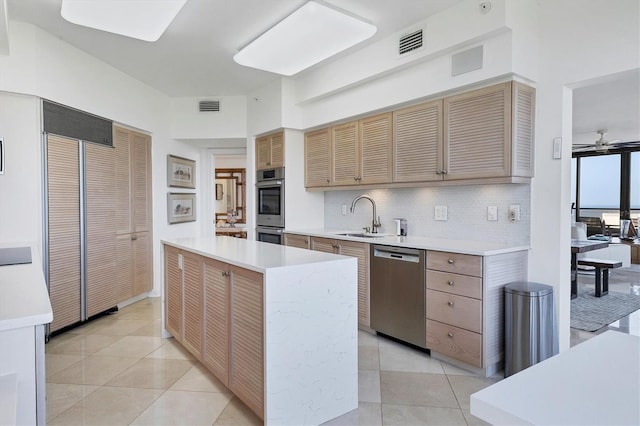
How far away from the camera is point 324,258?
7.19ft

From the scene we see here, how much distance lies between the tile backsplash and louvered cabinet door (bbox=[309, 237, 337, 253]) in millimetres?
636

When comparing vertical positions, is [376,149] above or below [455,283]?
above

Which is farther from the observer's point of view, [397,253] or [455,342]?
[397,253]

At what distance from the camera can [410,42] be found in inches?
124

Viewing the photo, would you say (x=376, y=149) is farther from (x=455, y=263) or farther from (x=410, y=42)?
(x=455, y=263)

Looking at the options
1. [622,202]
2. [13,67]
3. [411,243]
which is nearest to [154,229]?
[13,67]

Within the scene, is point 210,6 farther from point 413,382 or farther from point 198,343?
point 413,382

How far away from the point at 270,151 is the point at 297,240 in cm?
124

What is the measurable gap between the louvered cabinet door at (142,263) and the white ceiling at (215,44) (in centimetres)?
189

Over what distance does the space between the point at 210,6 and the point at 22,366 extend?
2663 mm

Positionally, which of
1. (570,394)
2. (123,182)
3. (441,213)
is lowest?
(570,394)

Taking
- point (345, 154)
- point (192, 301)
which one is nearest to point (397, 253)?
point (345, 154)

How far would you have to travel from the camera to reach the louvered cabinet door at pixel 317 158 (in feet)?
14.3

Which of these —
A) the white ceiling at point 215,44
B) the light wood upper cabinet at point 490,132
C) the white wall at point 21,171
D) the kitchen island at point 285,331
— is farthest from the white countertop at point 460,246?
the white wall at point 21,171
